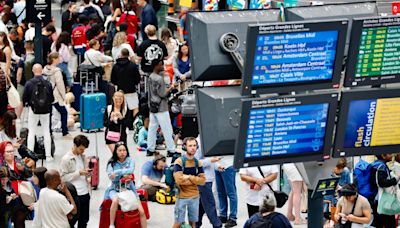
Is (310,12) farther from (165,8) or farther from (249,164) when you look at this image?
(165,8)

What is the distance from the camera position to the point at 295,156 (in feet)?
33.4

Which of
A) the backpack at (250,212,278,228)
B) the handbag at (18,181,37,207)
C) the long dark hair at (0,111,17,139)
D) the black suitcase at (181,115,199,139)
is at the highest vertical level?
the backpack at (250,212,278,228)

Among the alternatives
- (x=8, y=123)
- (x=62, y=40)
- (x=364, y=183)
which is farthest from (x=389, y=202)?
(x=62, y=40)

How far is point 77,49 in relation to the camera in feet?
82.5

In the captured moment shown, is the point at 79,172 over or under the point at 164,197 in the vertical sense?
over

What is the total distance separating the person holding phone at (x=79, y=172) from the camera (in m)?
15.4

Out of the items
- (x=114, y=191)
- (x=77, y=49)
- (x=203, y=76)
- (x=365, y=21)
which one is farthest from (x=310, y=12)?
(x=77, y=49)

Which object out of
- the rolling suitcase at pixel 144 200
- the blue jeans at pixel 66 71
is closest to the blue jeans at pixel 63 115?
the blue jeans at pixel 66 71

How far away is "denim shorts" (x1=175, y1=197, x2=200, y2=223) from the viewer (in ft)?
50.6

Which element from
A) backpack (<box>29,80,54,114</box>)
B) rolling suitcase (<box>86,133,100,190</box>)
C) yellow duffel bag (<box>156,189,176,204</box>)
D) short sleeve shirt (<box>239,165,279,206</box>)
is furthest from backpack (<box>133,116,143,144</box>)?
short sleeve shirt (<box>239,165,279,206</box>)

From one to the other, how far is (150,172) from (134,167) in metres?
1.52

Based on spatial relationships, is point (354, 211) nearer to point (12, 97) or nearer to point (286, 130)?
point (286, 130)

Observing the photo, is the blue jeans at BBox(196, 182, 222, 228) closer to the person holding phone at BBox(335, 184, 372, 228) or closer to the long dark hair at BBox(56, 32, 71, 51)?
the person holding phone at BBox(335, 184, 372, 228)

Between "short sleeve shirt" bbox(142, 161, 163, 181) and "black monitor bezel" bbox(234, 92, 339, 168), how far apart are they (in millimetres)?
6980
